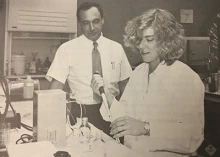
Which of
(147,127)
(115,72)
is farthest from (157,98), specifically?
(115,72)

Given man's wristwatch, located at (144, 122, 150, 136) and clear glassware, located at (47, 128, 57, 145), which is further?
man's wristwatch, located at (144, 122, 150, 136)

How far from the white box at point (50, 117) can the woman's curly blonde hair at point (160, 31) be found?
28.5 inches

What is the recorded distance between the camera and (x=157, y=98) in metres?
1.95

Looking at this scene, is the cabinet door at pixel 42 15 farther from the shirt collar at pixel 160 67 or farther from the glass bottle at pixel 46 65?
the shirt collar at pixel 160 67

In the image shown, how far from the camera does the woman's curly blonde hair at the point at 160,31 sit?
194 centimetres

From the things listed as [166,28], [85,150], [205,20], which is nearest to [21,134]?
[85,150]

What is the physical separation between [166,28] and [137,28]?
0.21m

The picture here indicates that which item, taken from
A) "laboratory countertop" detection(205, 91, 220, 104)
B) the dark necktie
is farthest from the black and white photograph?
"laboratory countertop" detection(205, 91, 220, 104)

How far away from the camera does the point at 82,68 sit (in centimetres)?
178

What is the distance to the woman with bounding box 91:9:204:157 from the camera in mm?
1916

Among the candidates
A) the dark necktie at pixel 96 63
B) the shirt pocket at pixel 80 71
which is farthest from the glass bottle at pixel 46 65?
the dark necktie at pixel 96 63

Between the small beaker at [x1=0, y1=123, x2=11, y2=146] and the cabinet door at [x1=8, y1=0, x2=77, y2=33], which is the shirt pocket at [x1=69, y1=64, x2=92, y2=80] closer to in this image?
the cabinet door at [x1=8, y1=0, x2=77, y2=33]

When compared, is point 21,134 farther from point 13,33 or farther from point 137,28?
point 137,28

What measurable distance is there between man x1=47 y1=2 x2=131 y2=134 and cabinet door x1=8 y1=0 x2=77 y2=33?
0.07 m
